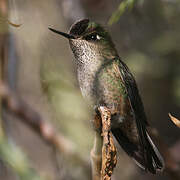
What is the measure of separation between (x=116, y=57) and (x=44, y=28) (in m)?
1.89

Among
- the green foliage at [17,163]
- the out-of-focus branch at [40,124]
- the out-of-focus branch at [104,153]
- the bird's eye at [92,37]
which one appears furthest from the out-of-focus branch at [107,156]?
the out-of-focus branch at [40,124]

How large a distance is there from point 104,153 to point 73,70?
3061 millimetres

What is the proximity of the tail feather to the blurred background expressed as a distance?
0.39 m

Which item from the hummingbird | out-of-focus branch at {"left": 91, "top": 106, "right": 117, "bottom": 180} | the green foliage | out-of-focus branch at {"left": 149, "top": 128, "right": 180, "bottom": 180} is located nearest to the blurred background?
out-of-focus branch at {"left": 149, "top": 128, "right": 180, "bottom": 180}

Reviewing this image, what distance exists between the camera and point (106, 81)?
2.91 metres

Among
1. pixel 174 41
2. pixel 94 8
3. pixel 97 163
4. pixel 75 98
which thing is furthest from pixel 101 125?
pixel 94 8

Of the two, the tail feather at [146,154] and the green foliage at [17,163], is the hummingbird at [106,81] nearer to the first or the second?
the tail feather at [146,154]

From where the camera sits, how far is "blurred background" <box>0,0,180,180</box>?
136 inches

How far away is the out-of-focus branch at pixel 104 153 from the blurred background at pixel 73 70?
1145 mm

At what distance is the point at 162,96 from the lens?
4832mm

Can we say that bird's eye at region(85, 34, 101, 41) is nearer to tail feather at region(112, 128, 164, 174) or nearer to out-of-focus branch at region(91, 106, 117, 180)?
tail feather at region(112, 128, 164, 174)

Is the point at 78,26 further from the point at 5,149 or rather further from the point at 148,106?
the point at 148,106

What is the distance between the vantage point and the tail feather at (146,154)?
2.60 metres

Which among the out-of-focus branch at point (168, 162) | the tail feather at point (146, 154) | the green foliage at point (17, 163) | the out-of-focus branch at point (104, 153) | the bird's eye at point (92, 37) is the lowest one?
the out-of-focus branch at point (168, 162)
